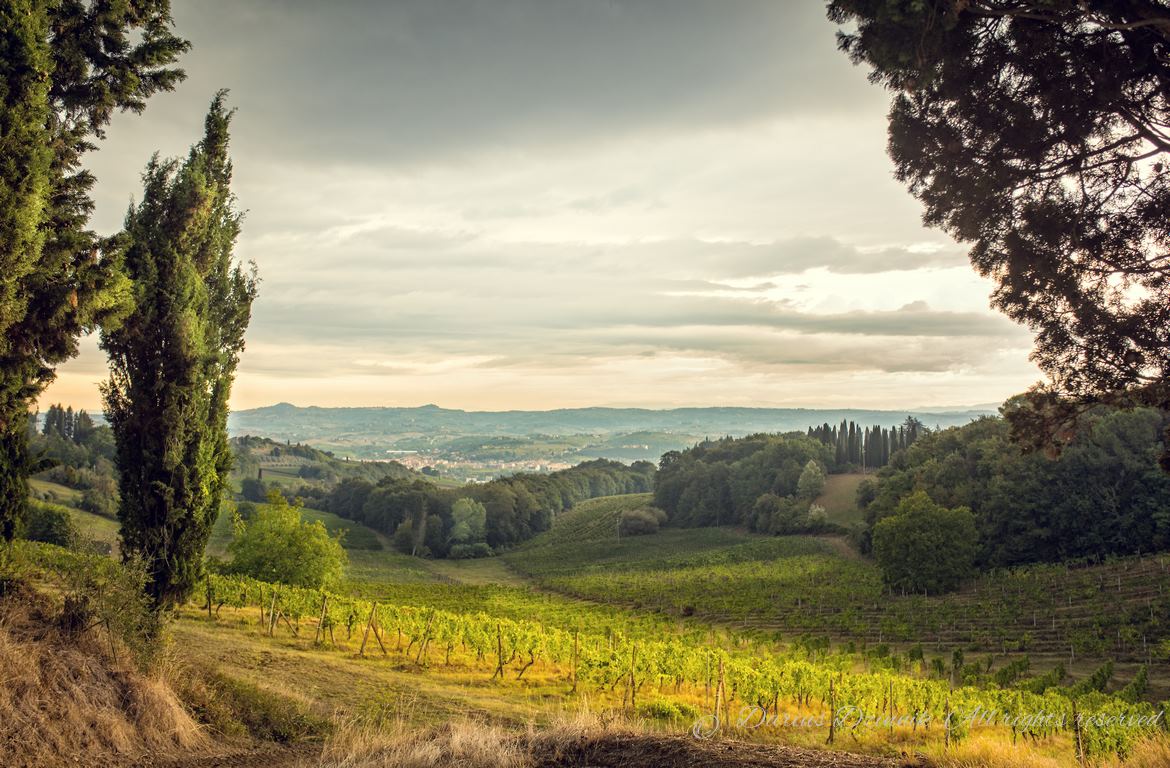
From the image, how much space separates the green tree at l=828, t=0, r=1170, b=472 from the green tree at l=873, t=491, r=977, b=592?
50905 millimetres

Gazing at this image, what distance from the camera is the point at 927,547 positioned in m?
54.0

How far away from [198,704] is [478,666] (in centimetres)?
1101

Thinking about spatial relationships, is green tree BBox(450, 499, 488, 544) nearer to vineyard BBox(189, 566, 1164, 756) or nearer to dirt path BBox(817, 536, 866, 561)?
dirt path BBox(817, 536, 866, 561)

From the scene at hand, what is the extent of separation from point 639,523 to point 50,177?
4132 inches

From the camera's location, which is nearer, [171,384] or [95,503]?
[171,384]

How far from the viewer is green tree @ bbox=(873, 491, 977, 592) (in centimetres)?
5403

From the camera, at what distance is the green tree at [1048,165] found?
827 centimetres

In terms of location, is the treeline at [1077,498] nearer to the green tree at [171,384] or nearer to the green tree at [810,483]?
the green tree at [810,483]

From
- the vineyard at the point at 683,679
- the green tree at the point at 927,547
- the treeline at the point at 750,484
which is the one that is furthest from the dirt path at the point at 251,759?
the treeline at the point at 750,484

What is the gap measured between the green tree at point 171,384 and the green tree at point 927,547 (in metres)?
53.5

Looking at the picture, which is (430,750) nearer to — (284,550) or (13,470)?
(13,470)

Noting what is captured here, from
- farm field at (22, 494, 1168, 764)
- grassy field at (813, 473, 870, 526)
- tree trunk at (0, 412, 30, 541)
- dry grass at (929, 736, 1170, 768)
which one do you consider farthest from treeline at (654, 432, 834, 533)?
tree trunk at (0, 412, 30, 541)

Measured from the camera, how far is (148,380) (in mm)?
14945

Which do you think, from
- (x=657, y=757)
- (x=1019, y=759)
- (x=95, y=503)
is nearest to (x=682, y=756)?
(x=657, y=757)
